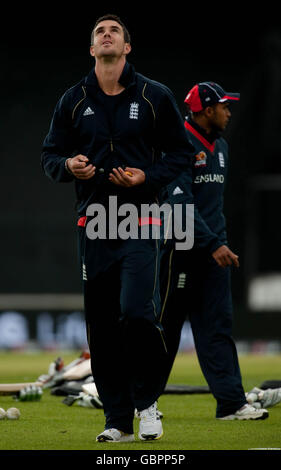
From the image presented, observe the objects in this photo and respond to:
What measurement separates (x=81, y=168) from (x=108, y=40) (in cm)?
72

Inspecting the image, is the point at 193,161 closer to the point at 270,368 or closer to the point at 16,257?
the point at 270,368

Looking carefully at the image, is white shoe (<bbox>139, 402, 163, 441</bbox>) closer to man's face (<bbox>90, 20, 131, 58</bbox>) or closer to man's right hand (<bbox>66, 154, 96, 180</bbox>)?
man's right hand (<bbox>66, 154, 96, 180</bbox>)

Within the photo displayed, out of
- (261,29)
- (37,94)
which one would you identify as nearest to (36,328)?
(37,94)

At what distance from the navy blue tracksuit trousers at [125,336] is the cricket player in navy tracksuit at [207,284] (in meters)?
1.25

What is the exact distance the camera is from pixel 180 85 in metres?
19.5

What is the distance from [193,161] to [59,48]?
12922 mm

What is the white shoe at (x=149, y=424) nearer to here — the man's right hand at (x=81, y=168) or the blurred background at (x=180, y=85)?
the man's right hand at (x=81, y=168)

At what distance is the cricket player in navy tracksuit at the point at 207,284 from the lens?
22.3ft

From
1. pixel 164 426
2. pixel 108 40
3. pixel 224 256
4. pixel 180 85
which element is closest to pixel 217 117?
pixel 224 256

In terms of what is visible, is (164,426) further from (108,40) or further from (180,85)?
(180,85)

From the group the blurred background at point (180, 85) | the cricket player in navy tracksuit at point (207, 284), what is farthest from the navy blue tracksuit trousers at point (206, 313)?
the blurred background at point (180, 85)

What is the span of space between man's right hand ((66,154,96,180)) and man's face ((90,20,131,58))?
0.59m

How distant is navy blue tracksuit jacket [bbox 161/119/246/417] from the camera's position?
6.82m

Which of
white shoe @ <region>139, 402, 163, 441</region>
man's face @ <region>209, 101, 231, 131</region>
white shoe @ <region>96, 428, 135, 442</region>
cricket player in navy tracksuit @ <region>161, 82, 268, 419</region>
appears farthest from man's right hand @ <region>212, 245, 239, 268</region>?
white shoe @ <region>96, 428, 135, 442</region>
